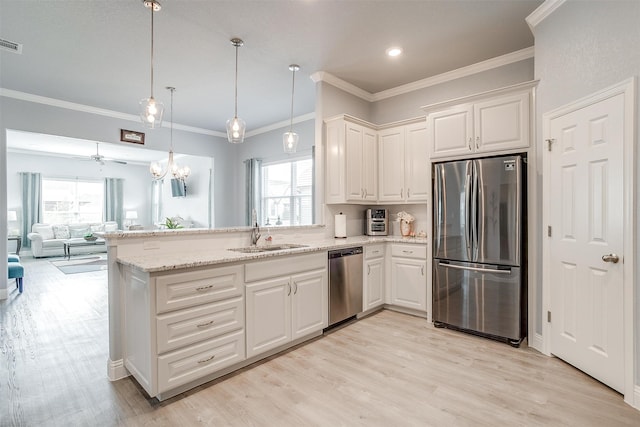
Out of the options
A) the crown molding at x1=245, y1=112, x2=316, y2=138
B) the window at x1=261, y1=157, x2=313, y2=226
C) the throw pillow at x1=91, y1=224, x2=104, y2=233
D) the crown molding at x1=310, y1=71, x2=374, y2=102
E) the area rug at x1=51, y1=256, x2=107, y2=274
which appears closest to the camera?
the crown molding at x1=310, y1=71, x2=374, y2=102

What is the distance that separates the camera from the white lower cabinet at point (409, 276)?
3.68 m

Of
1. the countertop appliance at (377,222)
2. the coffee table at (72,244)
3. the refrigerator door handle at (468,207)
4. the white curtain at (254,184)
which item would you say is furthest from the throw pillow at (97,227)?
the refrigerator door handle at (468,207)

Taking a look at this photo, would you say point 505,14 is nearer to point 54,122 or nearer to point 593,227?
point 593,227

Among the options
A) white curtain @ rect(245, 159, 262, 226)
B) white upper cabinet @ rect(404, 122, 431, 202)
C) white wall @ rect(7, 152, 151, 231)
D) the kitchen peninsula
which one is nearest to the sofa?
white wall @ rect(7, 152, 151, 231)

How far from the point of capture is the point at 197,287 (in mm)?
Result: 2238

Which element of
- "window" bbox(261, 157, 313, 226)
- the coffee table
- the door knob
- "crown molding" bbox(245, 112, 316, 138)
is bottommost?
the coffee table

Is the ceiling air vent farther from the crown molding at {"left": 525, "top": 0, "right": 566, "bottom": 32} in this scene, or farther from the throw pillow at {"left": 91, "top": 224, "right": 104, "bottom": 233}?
the throw pillow at {"left": 91, "top": 224, "right": 104, "bottom": 233}

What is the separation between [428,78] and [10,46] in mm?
4714

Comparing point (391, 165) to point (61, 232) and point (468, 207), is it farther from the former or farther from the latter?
point (61, 232)

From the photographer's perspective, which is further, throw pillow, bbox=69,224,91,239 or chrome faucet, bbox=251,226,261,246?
throw pillow, bbox=69,224,91,239

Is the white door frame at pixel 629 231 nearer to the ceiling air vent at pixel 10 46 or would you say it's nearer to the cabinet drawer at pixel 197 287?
the cabinet drawer at pixel 197 287

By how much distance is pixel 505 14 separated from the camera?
2848 millimetres

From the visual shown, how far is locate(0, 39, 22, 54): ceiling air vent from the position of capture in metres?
3.22

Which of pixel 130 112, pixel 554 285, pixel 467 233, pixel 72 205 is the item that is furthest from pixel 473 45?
pixel 72 205
